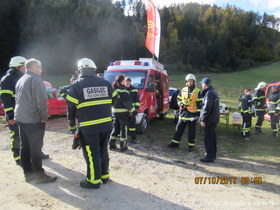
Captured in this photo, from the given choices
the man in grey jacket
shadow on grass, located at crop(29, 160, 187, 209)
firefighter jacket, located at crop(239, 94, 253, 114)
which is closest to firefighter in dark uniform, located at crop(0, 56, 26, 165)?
the man in grey jacket

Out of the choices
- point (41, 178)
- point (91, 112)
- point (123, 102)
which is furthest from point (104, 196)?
point (123, 102)

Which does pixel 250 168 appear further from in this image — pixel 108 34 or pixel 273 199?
pixel 108 34

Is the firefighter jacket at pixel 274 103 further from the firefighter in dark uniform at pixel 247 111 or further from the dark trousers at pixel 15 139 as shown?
the dark trousers at pixel 15 139

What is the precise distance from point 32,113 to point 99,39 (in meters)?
36.3

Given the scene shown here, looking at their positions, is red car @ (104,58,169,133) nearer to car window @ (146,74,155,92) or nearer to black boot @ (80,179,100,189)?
car window @ (146,74,155,92)

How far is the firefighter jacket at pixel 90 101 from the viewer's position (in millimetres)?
3684

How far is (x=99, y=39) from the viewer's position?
38.4m

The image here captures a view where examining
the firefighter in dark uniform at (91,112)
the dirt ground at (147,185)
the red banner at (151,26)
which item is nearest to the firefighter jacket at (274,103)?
the dirt ground at (147,185)

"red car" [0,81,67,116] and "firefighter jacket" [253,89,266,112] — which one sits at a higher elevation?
"firefighter jacket" [253,89,266,112]

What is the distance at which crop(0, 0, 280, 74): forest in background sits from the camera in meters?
33.3

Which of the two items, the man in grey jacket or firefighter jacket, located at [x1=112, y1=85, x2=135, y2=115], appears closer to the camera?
the man in grey jacket

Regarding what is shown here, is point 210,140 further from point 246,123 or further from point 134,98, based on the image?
point 246,123

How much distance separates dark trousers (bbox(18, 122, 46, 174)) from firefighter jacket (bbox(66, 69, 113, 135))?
726mm

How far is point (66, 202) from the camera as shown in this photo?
136 inches
